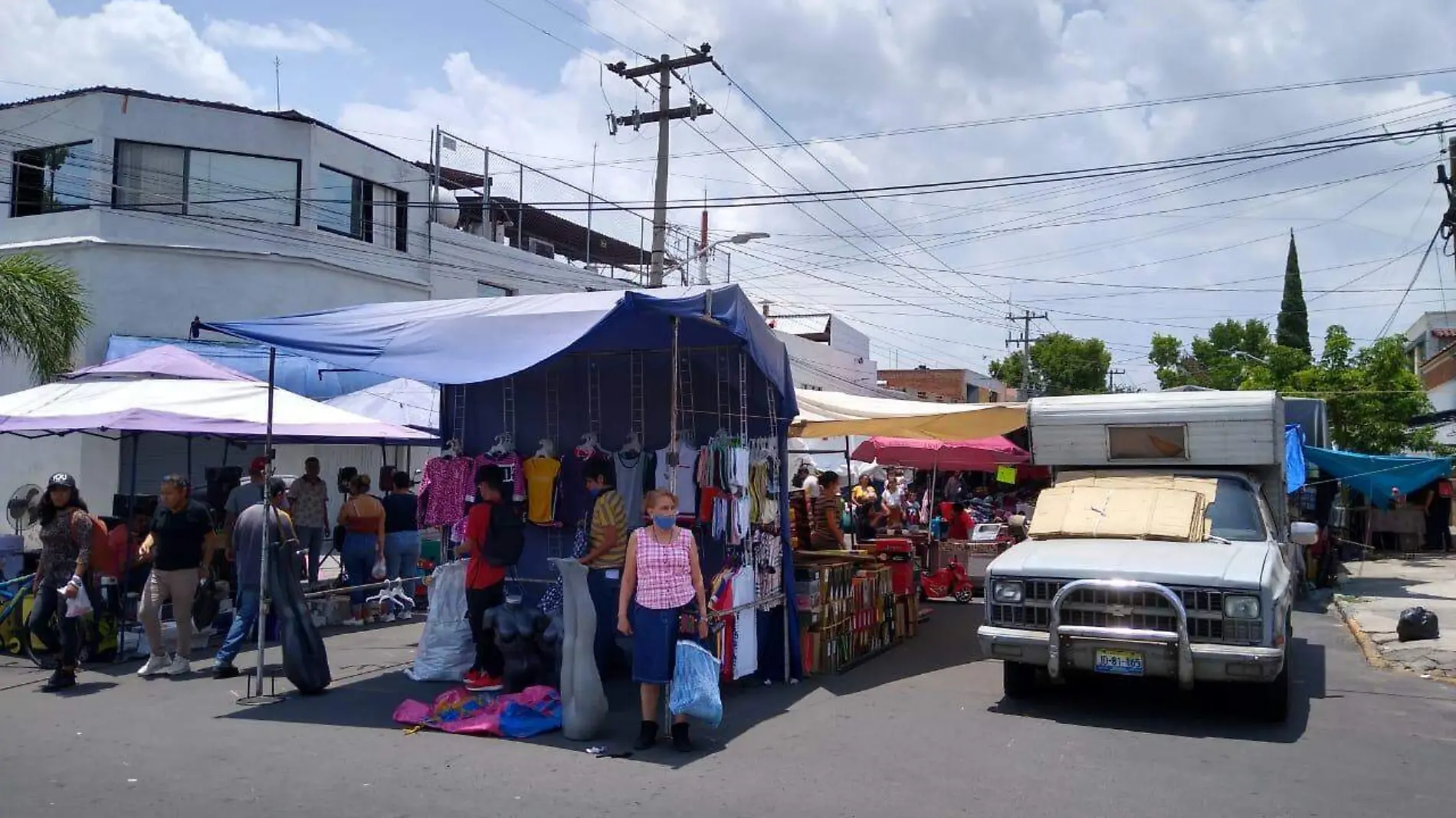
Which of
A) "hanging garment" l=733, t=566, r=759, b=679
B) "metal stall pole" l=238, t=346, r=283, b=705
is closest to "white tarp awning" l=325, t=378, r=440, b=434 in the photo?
"metal stall pole" l=238, t=346, r=283, b=705

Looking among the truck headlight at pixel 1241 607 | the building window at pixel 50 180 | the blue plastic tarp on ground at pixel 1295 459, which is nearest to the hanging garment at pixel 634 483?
the truck headlight at pixel 1241 607

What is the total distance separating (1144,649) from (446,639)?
5.70m

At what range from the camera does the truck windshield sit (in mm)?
8750

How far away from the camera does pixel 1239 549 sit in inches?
325

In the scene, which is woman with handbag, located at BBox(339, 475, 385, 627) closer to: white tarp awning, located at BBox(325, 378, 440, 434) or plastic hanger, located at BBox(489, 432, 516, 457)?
white tarp awning, located at BBox(325, 378, 440, 434)

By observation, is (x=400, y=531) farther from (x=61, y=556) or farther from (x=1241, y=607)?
(x=1241, y=607)

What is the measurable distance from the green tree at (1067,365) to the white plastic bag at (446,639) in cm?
4980

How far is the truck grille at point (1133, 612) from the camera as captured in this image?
7410 millimetres

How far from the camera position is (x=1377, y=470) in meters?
19.5

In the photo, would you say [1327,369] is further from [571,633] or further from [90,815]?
[90,815]

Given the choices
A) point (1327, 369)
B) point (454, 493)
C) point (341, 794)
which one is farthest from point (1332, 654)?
point (1327, 369)

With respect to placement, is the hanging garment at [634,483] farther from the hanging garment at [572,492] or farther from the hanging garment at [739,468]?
the hanging garment at [739,468]

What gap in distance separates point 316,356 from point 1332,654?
1055cm

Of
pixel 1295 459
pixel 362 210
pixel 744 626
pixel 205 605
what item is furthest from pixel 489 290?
pixel 744 626
